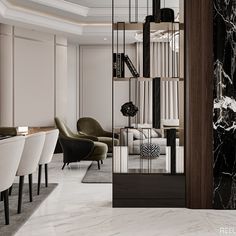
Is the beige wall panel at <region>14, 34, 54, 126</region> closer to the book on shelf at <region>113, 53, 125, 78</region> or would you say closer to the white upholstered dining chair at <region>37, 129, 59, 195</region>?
the white upholstered dining chair at <region>37, 129, 59, 195</region>

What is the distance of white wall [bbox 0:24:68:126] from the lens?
303 inches

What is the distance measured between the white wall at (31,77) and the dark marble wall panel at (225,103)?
501cm

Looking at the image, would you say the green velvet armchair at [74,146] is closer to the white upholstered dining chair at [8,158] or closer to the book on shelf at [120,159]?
the book on shelf at [120,159]

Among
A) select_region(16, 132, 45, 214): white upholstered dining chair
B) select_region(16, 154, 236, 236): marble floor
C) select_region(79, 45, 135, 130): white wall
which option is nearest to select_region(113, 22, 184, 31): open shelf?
select_region(16, 132, 45, 214): white upholstered dining chair

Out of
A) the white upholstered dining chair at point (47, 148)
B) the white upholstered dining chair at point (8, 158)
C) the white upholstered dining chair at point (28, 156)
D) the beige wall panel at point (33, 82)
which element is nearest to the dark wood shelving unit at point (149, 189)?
the white upholstered dining chair at point (28, 156)

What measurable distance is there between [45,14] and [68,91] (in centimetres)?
223

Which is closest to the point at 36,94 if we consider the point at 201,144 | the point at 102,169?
the point at 102,169

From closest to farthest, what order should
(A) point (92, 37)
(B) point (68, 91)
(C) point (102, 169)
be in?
1. (C) point (102, 169)
2. (A) point (92, 37)
3. (B) point (68, 91)

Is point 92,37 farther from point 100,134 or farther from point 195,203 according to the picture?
point 195,203

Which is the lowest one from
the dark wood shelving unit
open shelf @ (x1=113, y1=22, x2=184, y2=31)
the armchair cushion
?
the dark wood shelving unit

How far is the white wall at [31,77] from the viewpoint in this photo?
25.2 feet

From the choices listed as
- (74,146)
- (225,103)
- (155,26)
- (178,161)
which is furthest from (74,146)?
(225,103)

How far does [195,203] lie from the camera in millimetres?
3795

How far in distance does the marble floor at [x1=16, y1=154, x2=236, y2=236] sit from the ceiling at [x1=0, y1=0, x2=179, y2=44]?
3870 millimetres
